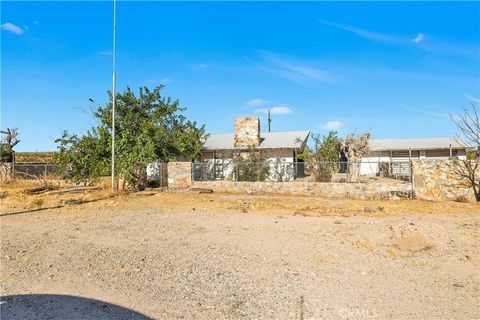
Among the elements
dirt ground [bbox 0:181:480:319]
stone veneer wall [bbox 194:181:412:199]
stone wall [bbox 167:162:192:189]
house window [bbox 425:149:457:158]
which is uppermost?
house window [bbox 425:149:457:158]

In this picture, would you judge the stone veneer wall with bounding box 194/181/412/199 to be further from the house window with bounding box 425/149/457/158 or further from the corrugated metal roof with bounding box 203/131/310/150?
the house window with bounding box 425/149/457/158

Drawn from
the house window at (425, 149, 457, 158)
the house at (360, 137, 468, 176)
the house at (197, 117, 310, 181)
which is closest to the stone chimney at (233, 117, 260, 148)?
the house at (197, 117, 310, 181)

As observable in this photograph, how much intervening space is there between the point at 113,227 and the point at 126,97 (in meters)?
18.2

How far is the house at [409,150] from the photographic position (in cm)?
3288

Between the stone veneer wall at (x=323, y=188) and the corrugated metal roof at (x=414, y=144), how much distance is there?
18.7 meters

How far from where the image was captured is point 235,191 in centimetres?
2066

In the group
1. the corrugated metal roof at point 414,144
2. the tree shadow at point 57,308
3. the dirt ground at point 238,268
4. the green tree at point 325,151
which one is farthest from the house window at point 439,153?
the tree shadow at point 57,308

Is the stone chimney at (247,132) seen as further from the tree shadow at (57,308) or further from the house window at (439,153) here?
the tree shadow at (57,308)

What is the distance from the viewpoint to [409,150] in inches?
1310

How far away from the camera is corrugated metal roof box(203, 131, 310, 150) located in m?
28.1

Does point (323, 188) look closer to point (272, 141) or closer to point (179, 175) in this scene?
point (179, 175)

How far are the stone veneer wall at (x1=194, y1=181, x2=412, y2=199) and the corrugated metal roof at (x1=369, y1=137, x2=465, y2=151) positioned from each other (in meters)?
18.7

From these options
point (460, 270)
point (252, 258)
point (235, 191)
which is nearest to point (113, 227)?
point (252, 258)

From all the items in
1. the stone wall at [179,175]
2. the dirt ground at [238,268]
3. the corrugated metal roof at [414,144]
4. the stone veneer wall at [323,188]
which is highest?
the corrugated metal roof at [414,144]
